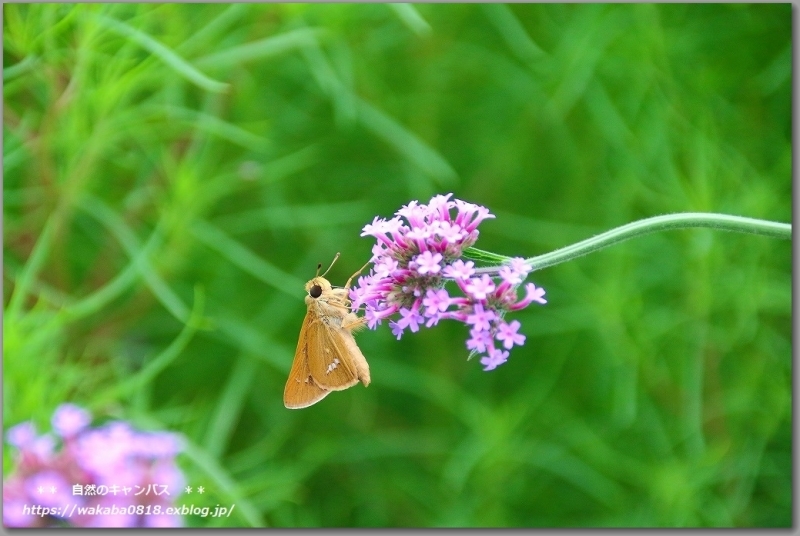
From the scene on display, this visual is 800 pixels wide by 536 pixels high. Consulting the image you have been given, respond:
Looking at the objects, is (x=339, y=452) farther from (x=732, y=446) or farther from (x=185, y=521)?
(x=732, y=446)

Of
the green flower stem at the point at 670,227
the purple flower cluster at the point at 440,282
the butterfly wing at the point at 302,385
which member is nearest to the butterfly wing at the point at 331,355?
the butterfly wing at the point at 302,385

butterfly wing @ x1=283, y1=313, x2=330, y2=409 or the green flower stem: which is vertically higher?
the green flower stem

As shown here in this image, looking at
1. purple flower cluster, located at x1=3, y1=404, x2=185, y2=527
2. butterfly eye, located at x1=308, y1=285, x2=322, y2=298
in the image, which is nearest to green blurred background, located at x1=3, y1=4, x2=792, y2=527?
purple flower cluster, located at x1=3, y1=404, x2=185, y2=527

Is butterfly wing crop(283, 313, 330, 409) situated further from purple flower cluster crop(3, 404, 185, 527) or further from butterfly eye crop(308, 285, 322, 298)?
purple flower cluster crop(3, 404, 185, 527)

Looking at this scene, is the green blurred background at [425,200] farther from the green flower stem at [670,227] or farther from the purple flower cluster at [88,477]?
the green flower stem at [670,227]

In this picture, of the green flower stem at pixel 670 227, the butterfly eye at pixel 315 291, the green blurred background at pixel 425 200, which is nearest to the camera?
the green flower stem at pixel 670 227

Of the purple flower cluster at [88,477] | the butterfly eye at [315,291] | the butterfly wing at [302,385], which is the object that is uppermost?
the butterfly eye at [315,291]

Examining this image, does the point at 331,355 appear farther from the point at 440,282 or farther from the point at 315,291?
the point at 440,282
